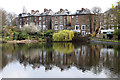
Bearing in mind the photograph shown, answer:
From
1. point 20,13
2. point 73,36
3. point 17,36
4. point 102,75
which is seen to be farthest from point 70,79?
point 20,13

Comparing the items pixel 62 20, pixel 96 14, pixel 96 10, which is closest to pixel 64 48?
pixel 96 14

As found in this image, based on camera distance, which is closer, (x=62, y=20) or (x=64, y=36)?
(x=64, y=36)

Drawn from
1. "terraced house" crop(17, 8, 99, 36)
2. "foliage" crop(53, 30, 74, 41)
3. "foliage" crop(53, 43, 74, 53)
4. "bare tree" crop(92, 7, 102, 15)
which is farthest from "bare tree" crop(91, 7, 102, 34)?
"foliage" crop(53, 43, 74, 53)

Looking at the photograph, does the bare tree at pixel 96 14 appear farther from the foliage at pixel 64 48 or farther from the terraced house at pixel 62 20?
the foliage at pixel 64 48

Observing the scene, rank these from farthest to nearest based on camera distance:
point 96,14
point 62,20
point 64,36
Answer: point 62,20, point 96,14, point 64,36

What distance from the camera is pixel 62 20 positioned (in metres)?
59.4

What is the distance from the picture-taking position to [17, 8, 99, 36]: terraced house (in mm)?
55344

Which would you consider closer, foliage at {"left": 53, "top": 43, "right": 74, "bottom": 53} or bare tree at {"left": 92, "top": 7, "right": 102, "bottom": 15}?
foliage at {"left": 53, "top": 43, "right": 74, "bottom": 53}

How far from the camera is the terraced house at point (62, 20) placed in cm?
5534

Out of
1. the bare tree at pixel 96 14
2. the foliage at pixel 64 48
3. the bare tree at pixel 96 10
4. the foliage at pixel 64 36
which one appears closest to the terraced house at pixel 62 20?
the bare tree at pixel 96 14

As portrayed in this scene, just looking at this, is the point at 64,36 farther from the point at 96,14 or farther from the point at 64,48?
the point at 64,48

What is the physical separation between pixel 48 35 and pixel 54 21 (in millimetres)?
9990

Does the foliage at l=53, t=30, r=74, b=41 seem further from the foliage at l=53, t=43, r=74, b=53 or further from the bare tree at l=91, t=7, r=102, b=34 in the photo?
the foliage at l=53, t=43, r=74, b=53

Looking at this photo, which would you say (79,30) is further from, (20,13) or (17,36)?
(20,13)
